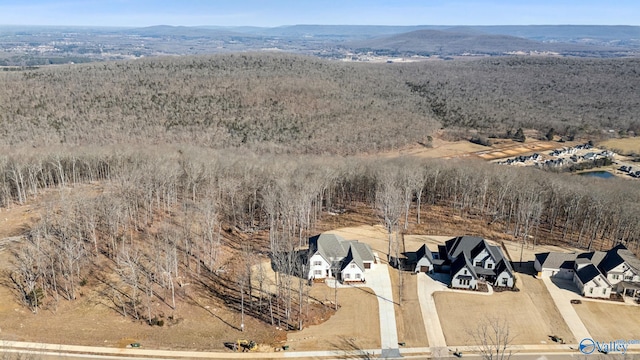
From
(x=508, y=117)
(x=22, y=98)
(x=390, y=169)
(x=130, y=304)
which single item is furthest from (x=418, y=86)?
(x=130, y=304)

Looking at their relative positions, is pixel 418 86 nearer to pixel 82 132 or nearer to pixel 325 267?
pixel 82 132

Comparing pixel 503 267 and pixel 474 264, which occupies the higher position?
pixel 503 267

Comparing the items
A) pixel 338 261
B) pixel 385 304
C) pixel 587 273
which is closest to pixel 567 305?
pixel 587 273

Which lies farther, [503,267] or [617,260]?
[503,267]

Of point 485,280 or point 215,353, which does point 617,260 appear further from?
point 215,353

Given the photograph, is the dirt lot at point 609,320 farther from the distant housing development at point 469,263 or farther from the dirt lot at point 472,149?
the dirt lot at point 472,149

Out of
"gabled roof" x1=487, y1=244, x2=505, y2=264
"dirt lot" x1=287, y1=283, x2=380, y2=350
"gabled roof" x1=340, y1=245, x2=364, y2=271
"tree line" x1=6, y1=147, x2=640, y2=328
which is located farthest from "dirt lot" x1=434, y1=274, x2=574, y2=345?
"tree line" x1=6, y1=147, x2=640, y2=328

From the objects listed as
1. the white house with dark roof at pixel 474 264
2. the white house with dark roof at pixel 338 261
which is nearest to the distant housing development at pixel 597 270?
the white house with dark roof at pixel 474 264

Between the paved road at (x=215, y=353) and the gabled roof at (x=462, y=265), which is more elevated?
the gabled roof at (x=462, y=265)
